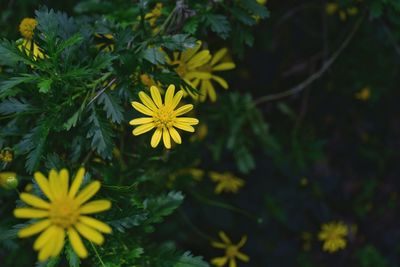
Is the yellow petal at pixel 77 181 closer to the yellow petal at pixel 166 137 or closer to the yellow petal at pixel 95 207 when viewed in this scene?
the yellow petal at pixel 95 207

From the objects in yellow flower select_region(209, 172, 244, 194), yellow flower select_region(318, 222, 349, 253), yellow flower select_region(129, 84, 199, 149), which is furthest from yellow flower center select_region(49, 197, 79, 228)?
yellow flower select_region(318, 222, 349, 253)

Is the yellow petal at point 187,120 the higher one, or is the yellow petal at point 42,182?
the yellow petal at point 42,182

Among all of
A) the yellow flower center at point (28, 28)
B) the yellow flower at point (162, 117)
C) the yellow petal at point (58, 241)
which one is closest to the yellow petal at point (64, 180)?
the yellow petal at point (58, 241)

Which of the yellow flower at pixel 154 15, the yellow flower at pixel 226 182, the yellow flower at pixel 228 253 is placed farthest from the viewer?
the yellow flower at pixel 226 182

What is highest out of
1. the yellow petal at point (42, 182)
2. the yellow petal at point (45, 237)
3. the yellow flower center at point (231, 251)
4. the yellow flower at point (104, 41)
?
the yellow flower at point (104, 41)

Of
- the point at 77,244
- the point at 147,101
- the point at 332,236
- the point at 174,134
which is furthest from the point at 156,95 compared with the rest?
the point at 332,236

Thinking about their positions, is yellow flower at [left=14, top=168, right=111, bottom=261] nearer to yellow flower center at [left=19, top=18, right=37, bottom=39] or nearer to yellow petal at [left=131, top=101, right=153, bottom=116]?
yellow petal at [left=131, top=101, right=153, bottom=116]

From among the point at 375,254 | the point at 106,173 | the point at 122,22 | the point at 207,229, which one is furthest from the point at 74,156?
the point at 375,254
